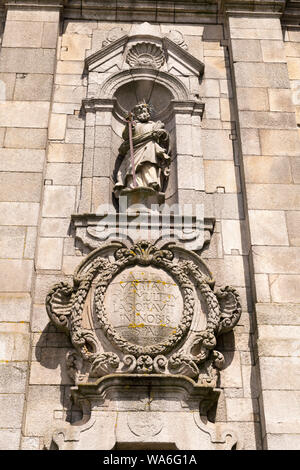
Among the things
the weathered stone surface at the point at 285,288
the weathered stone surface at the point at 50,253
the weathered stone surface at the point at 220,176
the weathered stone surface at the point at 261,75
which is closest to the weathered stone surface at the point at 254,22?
the weathered stone surface at the point at 261,75

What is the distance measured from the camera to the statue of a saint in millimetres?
10080

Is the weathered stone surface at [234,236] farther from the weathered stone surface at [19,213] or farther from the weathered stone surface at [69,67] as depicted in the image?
the weathered stone surface at [69,67]

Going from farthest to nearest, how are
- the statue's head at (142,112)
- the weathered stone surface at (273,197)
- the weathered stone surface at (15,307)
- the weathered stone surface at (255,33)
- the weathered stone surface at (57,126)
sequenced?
the weathered stone surface at (255,33) < the statue's head at (142,112) < the weathered stone surface at (57,126) < the weathered stone surface at (273,197) < the weathered stone surface at (15,307)

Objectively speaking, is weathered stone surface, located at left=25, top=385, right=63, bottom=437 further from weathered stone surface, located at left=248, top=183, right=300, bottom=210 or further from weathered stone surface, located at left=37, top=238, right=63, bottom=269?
weathered stone surface, located at left=248, top=183, right=300, bottom=210

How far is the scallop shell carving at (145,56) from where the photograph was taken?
37.6ft

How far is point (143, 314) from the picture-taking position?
8.23 meters

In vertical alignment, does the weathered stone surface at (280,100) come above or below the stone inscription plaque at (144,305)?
above

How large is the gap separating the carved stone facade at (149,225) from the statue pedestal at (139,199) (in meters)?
0.02

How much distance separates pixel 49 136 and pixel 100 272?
121 inches

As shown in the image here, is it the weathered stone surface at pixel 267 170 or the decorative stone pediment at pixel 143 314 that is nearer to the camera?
the decorative stone pediment at pixel 143 314

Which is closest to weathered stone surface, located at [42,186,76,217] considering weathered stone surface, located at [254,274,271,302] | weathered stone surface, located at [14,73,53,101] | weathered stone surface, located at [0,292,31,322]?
weathered stone surface, located at [0,292,31,322]

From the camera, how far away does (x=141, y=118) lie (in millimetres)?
10891
